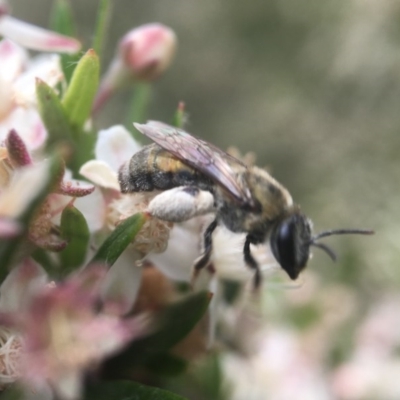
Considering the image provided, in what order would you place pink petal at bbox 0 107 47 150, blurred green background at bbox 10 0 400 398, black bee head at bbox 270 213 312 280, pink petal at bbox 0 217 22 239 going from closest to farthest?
pink petal at bbox 0 217 22 239
pink petal at bbox 0 107 47 150
black bee head at bbox 270 213 312 280
blurred green background at bbox 10 0 400 398

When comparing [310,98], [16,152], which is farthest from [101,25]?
[310,98]

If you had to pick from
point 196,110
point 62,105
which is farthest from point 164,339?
point 196,110

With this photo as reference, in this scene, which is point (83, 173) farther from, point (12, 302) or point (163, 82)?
point (163, 82)

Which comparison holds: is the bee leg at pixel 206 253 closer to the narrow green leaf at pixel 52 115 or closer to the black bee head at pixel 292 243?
the black bee head at pixel 292 243

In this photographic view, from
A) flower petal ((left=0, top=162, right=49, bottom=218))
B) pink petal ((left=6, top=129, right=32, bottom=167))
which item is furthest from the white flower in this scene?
flower petal ((left=0, top=162, right=49, bottom=218))

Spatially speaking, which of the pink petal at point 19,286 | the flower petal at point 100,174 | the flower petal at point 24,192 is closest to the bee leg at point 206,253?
the flower petal at point 100,174

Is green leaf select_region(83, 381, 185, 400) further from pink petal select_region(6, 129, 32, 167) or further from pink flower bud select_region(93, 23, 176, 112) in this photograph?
pink flower bud select_region(93, 23, 176, 112)
